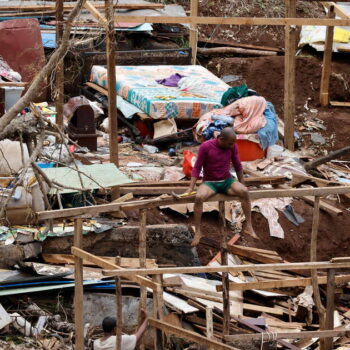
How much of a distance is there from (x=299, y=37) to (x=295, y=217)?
33.4 ft

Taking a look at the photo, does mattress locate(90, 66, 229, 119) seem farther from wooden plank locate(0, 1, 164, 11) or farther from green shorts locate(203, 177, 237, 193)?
green shorts locate(203, 177, 237, 193)

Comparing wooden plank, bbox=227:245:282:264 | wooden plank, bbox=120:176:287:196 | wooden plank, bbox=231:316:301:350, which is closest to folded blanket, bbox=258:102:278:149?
wooden plank, bbox=120:176:287:196

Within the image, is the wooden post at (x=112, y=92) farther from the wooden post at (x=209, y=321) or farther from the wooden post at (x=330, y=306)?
the wooden post at (x=330, y=306)

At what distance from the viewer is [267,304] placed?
14.6m

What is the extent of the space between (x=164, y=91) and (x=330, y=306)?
8.62m

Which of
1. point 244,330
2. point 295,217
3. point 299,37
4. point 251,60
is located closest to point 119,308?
point 244,330

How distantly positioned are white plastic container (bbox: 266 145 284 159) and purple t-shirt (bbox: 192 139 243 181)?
6269 millimetres

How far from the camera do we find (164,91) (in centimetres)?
1981

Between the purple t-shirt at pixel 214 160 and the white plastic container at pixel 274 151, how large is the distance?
6.27 metres

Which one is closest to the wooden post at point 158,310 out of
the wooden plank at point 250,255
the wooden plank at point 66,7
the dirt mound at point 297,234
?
the wooden plank at point 250,255

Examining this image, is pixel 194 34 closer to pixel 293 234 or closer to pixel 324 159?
pixel 324 159

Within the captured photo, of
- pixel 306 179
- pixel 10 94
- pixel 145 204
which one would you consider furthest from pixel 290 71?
pixel 145 204

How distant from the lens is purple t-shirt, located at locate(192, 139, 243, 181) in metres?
11.9

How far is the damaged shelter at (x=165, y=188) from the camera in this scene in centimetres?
1183
